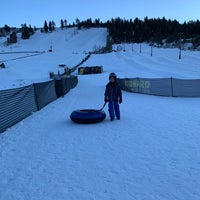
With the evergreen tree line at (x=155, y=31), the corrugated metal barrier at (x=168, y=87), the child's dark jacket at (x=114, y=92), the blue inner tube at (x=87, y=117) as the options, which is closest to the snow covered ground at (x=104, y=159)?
the blue inner tube at (x=87, y=117)

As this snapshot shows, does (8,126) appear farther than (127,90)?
No

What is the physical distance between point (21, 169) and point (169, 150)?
3.48m

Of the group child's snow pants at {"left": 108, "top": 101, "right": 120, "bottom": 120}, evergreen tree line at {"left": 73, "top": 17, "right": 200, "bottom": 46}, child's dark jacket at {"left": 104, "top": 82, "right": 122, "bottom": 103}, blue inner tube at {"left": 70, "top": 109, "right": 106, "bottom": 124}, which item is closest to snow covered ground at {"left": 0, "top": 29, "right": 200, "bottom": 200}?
blue inner tube at {"left": 70, "top": 109, "right": 106, "bottom": 124}

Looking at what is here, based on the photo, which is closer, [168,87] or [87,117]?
[87,117]

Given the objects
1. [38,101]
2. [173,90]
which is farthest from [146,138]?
[173,90]

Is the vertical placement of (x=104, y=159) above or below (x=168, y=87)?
above

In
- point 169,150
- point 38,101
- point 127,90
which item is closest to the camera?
point 169,150

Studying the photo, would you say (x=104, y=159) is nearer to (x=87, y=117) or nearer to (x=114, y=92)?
(x=87, y=117)

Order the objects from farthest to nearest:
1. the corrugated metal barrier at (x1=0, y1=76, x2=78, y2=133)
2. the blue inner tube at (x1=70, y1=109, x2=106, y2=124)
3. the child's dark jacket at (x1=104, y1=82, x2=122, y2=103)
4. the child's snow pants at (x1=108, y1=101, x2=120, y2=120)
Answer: the child's snow pants at (x1=108, y1=101, x2=120, y2=120) → the child's dark jacket at (x1=104, y1=82, x2=122, y2=103) → the blue inner tube at (x1=70, y1=109, x2=106, y2=124) → the corrugated metal barrier at (x1=0, y1=76, x2=78, y2=133)

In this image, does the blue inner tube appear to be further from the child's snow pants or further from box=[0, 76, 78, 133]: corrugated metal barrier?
box=[0, 76, 78, 133]: corrugated metal barrier

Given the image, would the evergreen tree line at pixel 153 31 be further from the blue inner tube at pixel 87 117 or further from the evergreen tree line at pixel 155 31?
the blue inner tube at pixel 87 117

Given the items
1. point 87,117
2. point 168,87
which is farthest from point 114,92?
point 168,87

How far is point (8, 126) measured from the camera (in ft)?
36.0

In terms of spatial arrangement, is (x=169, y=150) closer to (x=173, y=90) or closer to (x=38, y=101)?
(x=38, y=101)
